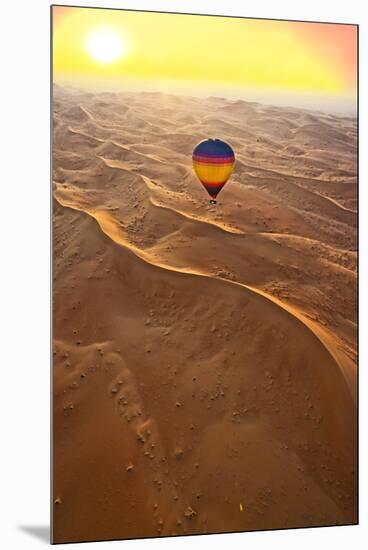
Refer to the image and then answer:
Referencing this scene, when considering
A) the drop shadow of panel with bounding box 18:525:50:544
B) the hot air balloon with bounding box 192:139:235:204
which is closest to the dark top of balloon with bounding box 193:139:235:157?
the hot air balloon with bounding box 192:139:235:204

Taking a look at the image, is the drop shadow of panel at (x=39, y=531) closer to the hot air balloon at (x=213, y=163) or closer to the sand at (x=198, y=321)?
the sand at (x=198, y=321)

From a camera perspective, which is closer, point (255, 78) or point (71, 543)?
point (71, 543)

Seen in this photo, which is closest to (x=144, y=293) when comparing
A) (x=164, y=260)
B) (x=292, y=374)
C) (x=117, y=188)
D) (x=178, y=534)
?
(x=164, y=260)

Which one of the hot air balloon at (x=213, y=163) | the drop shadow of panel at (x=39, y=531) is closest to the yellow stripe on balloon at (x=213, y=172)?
the hot air balloon at (x=213, y=163)

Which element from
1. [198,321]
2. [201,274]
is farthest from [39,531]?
[201,274]

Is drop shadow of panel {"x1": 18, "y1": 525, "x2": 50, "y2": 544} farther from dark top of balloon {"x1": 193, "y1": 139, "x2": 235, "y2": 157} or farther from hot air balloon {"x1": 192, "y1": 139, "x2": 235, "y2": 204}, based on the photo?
dark top of balloon {"x1": 193, "y1": 139, "x2": 235, "y2": 157}

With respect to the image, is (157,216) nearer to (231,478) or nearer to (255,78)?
(255,78)
